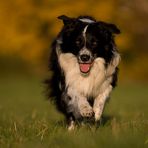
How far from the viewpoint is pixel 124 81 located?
31.6 metres

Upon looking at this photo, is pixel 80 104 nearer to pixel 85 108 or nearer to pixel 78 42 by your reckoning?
pixel 85 108

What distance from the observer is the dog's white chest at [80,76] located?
9039 millimetres

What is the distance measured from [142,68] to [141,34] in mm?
3210

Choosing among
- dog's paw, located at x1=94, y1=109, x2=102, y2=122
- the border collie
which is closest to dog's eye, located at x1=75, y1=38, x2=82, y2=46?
the border collie

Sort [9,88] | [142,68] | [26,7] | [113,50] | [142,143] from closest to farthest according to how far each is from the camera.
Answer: [142,143]
[113,50]
[9,88]
[26,7]
[142,68]

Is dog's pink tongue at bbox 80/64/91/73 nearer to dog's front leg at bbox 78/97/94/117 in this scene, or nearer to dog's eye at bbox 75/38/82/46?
dog's eye at bbox 75/38/82/46

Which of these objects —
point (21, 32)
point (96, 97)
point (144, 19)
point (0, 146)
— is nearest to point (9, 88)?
point (21, 32)

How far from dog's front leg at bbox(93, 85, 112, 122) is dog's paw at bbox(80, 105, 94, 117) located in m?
0.34

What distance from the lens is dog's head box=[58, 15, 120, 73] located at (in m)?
8.91

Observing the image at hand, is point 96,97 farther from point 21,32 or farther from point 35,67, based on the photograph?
point 35,67

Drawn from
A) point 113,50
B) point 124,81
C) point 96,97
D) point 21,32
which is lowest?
point 124,81

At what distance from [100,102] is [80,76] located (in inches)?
18.9

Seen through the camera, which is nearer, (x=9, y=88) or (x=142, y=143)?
(x=142, y=143)

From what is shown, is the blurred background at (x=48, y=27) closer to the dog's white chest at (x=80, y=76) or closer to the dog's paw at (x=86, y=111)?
the dog's white chest at (x=80, y=76)
